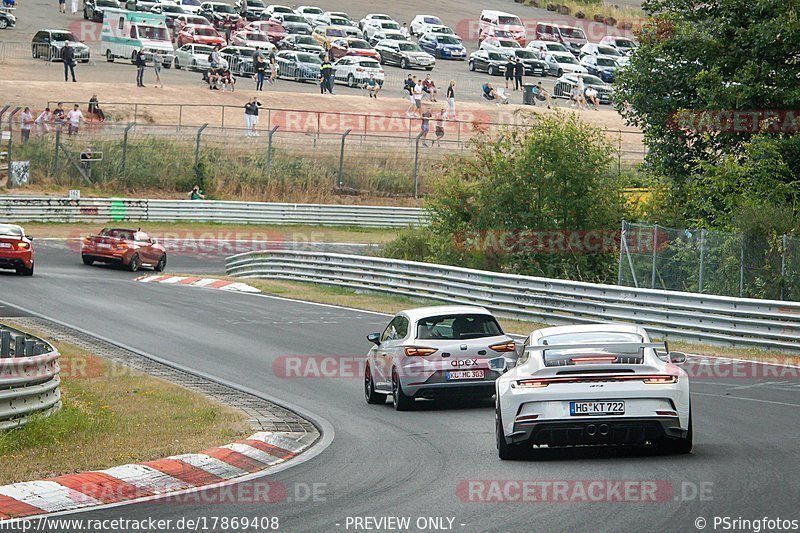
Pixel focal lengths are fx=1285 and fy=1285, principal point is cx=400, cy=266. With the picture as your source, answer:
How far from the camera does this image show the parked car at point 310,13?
77787 millimetres

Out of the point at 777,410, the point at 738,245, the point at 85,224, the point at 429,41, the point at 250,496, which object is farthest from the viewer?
the point at 429,41

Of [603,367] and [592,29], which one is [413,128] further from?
[603,367]

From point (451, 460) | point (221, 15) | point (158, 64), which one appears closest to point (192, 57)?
point (158, 64)

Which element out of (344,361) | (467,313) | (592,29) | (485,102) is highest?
(592,29)

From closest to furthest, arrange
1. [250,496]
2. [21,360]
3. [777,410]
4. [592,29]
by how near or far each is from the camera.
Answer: [250,496] → [21,360] → [777,410] → [592,29]

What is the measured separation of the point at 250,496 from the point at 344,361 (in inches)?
404

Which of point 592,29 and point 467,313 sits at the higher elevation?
point 592,29

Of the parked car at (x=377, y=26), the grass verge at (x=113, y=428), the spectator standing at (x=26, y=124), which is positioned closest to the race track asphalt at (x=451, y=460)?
the grass verge at (x=113, y=428)

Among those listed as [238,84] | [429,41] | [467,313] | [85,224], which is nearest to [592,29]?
[429,41]

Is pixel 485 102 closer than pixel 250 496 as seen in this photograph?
No

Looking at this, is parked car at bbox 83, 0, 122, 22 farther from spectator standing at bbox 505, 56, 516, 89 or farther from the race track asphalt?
the race track asphalt

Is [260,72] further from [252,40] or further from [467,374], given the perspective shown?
[467,374]

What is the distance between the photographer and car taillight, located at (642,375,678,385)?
1124 centimetres

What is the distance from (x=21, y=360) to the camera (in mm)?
12805
